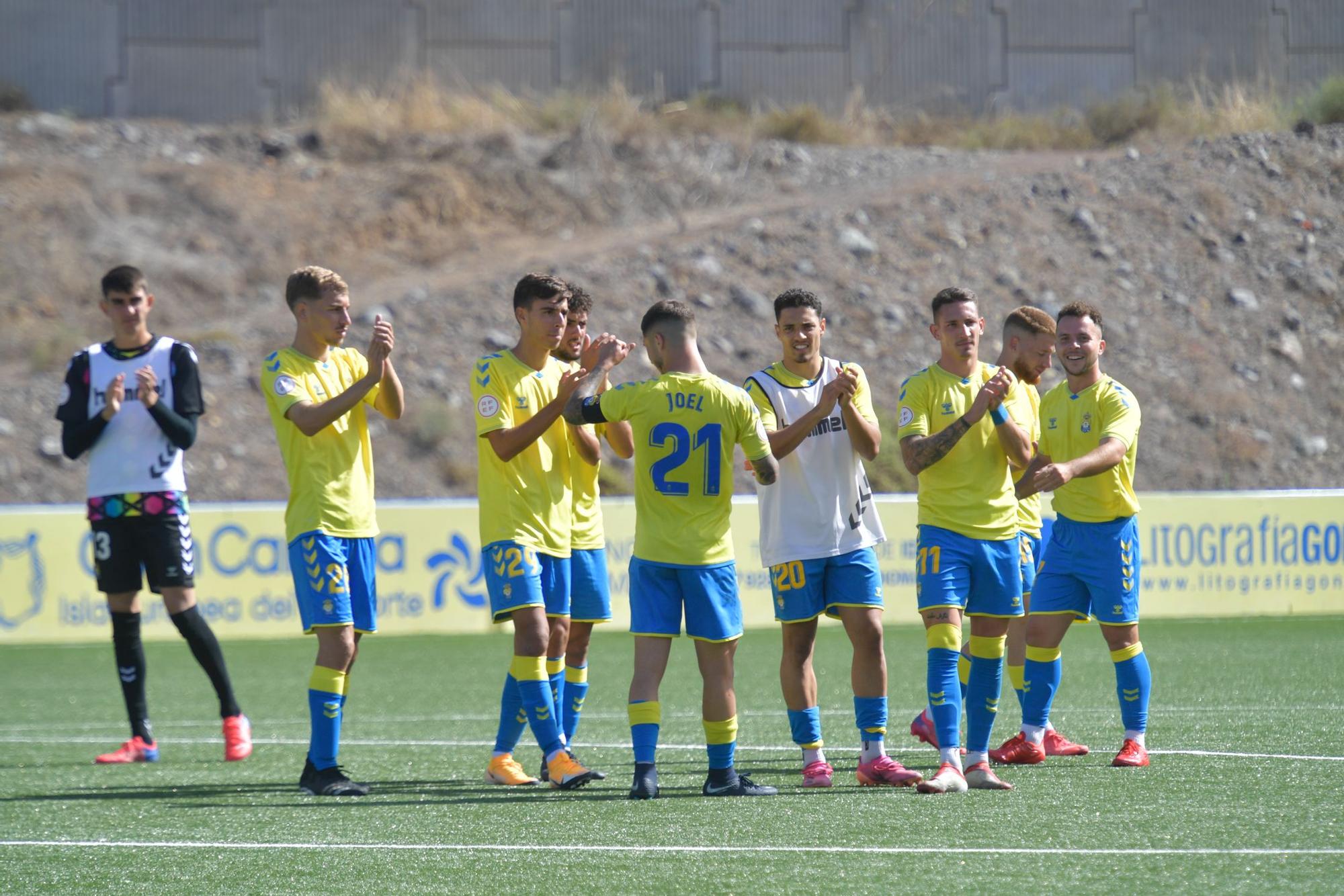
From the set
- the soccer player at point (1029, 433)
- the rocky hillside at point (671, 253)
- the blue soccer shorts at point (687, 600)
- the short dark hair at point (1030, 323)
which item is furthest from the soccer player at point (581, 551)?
the rocky hillside at point (671, 253)

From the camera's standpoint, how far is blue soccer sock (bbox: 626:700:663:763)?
578 centimetres

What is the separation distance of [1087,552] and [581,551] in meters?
2.21

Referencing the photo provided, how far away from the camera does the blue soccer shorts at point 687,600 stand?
5.82 meters

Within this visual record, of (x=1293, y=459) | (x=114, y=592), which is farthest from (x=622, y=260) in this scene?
(x=114, y=592)

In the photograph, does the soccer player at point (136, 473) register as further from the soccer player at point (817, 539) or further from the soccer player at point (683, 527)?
the soccer player at point (817, 539)

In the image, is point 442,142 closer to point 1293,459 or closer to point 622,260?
point 622,260

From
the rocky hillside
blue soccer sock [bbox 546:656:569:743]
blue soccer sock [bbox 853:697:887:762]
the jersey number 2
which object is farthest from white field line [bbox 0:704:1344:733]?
the rocky hillside

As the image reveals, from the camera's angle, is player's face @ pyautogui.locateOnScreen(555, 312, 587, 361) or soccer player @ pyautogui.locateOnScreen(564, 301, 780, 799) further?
player's face @ pyautogui.locateOnScreen(555, 312, 587, 361)

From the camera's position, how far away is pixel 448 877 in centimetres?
448

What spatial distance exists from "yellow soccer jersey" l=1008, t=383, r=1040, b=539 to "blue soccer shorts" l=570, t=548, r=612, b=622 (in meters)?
1.88

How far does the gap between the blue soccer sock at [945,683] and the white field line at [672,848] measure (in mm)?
1161

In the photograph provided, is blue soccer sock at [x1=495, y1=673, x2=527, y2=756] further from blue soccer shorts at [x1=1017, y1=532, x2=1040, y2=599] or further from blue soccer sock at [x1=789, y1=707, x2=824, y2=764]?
blue soccer shorts at [x1=1017, y1=532, x2=1040, y2=599]

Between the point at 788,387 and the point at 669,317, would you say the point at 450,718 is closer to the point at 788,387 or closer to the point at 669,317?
the point at 788,387

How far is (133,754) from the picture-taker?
728 centimetres
